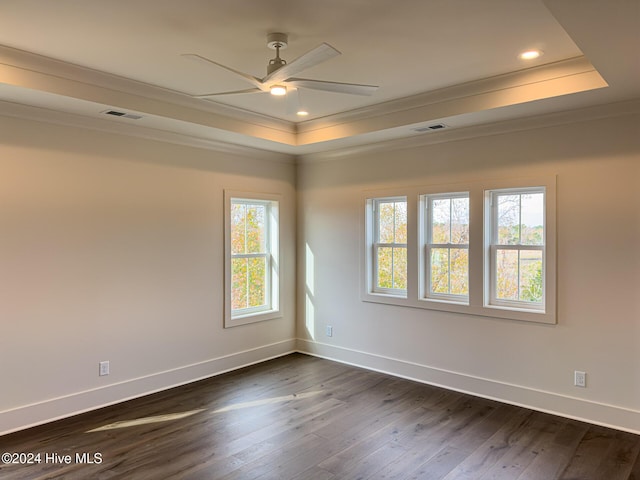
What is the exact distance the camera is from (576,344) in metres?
3.56

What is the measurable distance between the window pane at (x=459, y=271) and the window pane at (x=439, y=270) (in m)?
0.06

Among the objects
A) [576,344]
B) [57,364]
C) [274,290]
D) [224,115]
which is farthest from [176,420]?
[576,344]

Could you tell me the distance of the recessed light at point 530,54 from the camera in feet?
9.60

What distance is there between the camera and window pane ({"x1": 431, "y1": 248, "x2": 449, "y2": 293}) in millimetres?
4430

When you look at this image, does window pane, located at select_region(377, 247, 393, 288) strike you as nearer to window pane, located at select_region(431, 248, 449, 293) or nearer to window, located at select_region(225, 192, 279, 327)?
window pane, located at select_region(431, 248, 449, 293)

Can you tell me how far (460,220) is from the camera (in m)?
4.32

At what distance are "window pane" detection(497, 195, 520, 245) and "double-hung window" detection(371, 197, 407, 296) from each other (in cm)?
103

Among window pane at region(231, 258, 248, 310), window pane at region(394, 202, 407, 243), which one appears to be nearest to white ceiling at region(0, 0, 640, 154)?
window pane at region(394, 202, 407, 243)

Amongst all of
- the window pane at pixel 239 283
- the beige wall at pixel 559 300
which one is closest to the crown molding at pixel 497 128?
the beige wall at pixel 559 300

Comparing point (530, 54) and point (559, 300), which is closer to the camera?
point (530, 54)

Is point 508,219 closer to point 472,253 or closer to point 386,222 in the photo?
point 472,253

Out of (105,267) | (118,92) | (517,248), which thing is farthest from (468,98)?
(105,267)

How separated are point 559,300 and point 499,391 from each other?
1.01 meters

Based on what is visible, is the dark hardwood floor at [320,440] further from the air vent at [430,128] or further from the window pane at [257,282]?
the air vent at [430,128]
